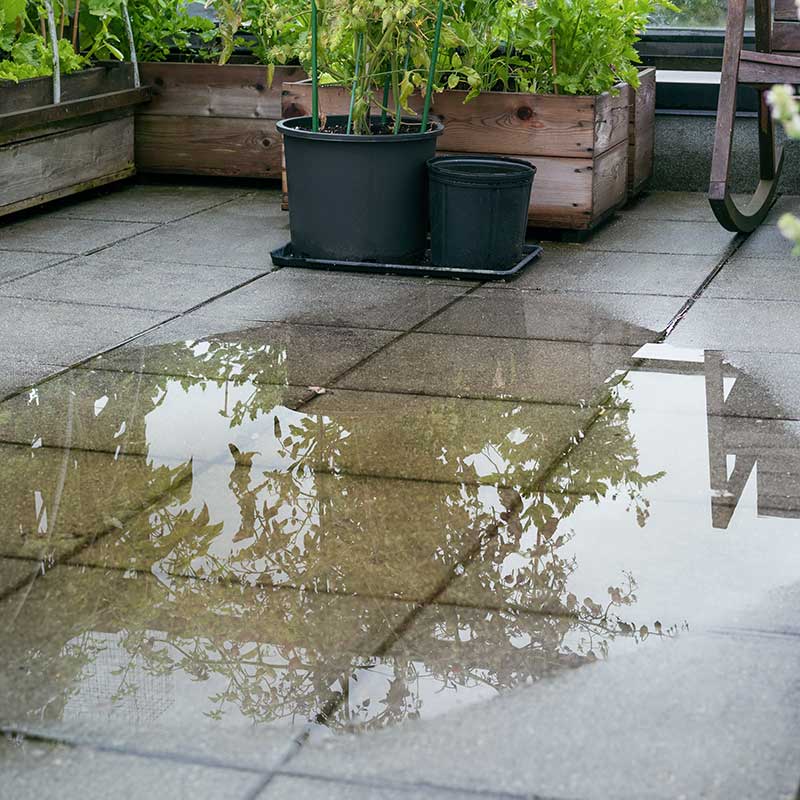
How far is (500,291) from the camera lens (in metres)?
4.77

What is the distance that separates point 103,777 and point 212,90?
5.31 meters

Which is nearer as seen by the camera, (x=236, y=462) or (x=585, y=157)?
(x=236, y=462)

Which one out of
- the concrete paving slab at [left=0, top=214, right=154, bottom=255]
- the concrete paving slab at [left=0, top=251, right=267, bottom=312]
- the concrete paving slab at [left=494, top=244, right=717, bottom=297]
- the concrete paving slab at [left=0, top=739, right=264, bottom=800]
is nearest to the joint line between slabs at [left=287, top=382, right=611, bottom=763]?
the concrete paving slab at [left=0, top=739, right=264, bottom=800]

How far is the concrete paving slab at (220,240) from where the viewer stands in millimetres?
5258

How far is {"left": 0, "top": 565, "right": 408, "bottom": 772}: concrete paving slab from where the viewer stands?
6.61 ft

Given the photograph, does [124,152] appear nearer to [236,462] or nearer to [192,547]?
[236,462]

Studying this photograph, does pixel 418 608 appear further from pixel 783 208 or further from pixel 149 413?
pixel 783 208

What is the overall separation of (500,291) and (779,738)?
2.96 m

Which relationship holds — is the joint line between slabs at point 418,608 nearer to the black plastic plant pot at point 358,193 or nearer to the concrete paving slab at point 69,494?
the concrete paving slab at point 69,494

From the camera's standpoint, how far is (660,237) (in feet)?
18.6

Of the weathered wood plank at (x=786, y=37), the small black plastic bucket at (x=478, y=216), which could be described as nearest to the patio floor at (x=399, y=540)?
the small black plastic bucket at (x=478, y=216)

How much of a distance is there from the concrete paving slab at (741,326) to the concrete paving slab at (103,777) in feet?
8.51

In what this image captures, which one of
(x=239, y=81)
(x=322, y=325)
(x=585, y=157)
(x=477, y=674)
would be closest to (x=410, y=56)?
(x=585, y=157)

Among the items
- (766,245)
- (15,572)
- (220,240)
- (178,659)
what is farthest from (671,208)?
(178,659)
